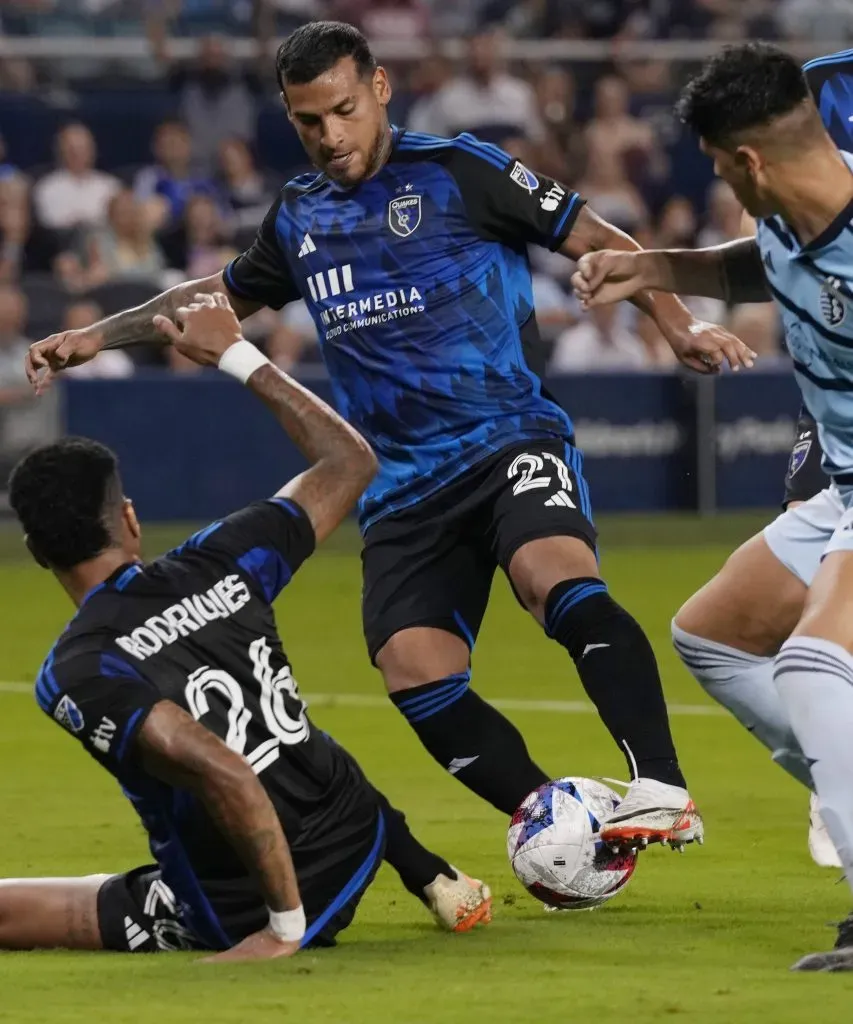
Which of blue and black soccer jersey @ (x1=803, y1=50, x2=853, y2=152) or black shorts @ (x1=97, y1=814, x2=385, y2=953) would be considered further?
blue and black soccer jersey @ (x1=803, y1=50, x2=853, y2=152)

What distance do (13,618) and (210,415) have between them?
4.06 meters

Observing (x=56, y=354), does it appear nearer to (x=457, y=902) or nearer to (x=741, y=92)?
(x=457, y=902)

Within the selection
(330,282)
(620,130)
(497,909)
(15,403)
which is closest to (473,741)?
(497,909)

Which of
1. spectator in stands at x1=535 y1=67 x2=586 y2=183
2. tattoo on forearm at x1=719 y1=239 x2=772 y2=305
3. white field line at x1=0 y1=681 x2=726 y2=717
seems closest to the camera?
tattoo on forearm at x1=719 y1=239 x2=772 y2=305

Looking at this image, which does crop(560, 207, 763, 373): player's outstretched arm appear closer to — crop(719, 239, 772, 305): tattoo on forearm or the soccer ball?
crop(719, 239, 772, 305): tattoo on forearm

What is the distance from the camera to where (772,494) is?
1775cm

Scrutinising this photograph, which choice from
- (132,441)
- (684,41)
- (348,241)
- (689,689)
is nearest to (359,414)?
(348,241)

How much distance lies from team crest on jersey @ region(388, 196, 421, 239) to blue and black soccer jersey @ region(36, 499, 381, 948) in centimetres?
151

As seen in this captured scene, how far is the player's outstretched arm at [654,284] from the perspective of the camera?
210 inches

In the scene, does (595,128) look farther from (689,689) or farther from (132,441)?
(689,689)

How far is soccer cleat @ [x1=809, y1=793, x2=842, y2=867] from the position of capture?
20.4 ft

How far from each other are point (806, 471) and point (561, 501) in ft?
4.60

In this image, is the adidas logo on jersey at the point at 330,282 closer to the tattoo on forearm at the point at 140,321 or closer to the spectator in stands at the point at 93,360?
the tattoo on forearm at the point at 140,321

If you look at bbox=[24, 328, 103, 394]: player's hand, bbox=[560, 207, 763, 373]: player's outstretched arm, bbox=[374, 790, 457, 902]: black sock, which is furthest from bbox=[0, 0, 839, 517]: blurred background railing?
bbox=[374, 790, 457, 902]: black sock
